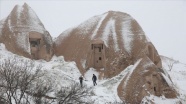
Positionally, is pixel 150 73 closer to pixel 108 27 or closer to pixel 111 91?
pixel 111 91

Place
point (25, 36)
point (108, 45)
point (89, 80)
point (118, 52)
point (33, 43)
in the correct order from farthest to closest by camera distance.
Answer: point (33, 43) < point (25, 36) < point (108, 45) < point (118, 52) < point (89, 80)

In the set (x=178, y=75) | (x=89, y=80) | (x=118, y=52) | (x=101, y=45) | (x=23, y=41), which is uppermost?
(x=23, y=41)

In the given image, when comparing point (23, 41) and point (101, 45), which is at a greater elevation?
point (23, 41)

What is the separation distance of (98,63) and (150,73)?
311 inches

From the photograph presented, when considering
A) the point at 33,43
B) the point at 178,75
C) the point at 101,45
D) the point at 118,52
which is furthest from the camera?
the point at 178,75

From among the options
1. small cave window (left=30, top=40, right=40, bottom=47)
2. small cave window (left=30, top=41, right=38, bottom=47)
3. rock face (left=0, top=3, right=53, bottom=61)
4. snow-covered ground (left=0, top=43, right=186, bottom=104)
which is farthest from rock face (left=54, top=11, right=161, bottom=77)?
small cave window (left=30, top=41, right=38, bottom=47)

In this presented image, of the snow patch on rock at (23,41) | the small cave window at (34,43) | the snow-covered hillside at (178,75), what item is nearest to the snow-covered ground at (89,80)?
the snow-covered hillside at (178,75)

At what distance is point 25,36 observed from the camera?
47.8 metres

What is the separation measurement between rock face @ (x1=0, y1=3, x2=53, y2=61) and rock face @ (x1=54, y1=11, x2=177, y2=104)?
2.61 metres

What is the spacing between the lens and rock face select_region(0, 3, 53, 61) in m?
46.4

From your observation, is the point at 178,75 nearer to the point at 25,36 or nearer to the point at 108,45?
the point at 108,45

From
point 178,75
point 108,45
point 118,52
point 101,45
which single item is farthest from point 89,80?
point 178,75

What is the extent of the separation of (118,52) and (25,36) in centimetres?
1193

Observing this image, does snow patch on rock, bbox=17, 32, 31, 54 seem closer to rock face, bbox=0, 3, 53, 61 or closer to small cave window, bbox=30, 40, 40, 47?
rock face, bbox=0, 3, 53, 61
